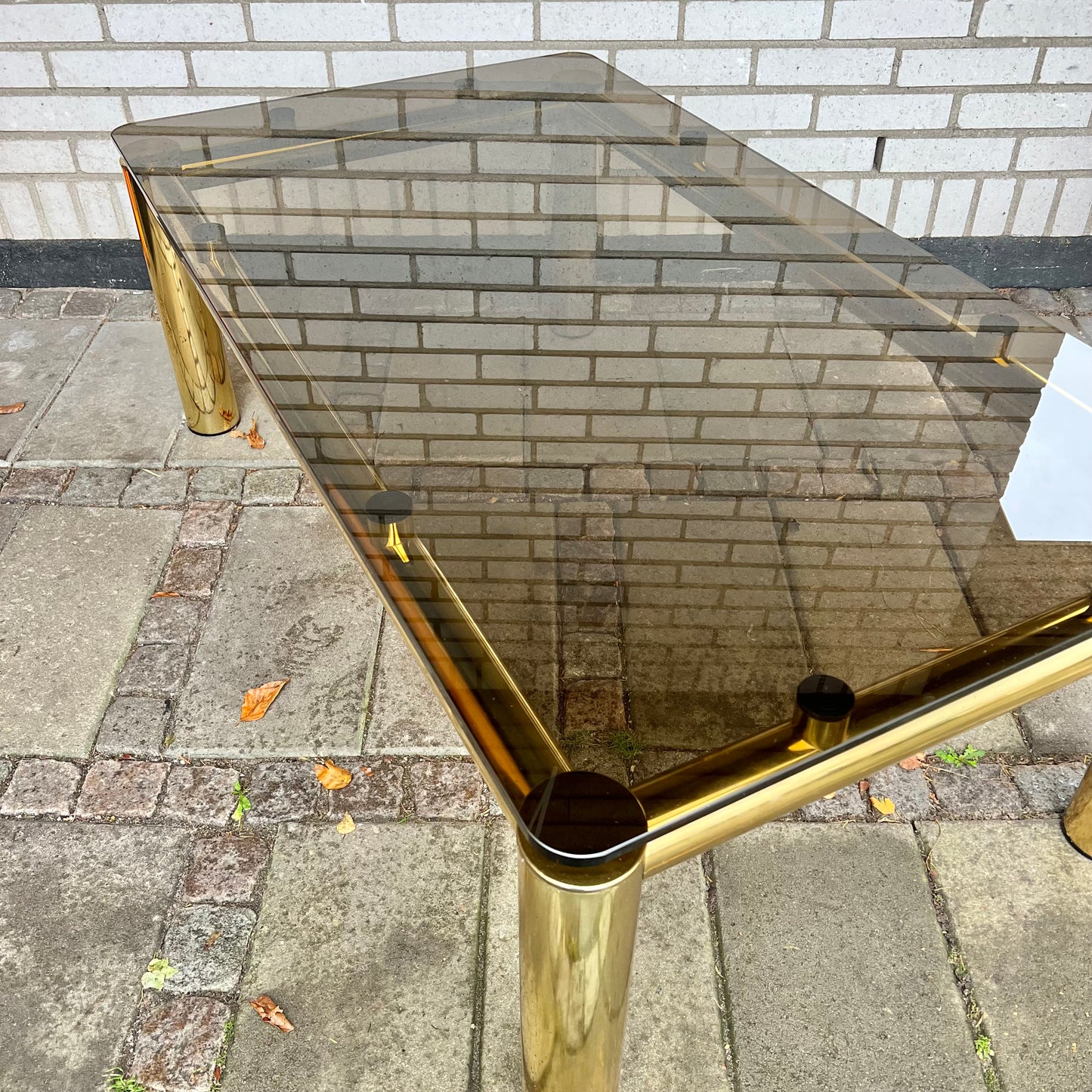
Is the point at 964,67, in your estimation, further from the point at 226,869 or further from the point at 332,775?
the point at 226,869

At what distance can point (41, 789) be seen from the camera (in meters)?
2.01

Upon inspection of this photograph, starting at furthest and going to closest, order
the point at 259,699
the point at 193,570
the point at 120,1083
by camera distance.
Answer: the point at 193,570 → the point at 259,699 → the point at 120,1083

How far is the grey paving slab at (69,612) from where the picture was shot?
215 cm

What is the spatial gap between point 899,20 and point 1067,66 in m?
0.59

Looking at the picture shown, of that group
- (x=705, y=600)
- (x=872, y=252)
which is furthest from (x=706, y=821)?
(x=872, y=252)

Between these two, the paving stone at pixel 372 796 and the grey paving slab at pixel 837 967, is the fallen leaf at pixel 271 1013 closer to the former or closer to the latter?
the paving stone at pixel 372 796

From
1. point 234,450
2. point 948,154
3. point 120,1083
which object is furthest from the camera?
point 948,154

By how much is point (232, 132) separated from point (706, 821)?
2.21 m

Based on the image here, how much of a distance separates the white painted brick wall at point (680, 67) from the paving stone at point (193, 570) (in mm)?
1646

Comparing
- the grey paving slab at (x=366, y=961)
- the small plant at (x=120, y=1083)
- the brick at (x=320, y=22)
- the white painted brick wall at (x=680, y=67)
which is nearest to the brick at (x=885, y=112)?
the white painted brick wall at (x=680, y=67)

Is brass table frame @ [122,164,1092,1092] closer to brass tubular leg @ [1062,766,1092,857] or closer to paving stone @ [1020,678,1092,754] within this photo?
brass tubular leg @ [1062,766,1092,857]

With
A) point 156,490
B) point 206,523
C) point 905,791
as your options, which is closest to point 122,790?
point 206,523

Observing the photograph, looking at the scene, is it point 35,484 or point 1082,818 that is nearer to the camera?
point 1082,818

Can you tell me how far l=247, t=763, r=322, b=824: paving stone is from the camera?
1.96 m
